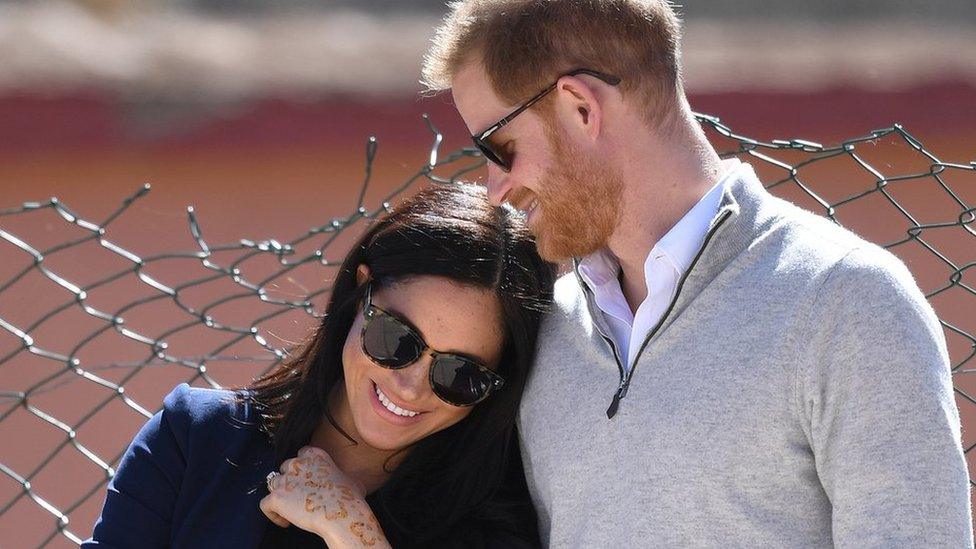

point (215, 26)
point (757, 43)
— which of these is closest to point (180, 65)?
point (215, 26)

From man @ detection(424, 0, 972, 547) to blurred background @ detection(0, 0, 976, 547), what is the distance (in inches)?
76.1

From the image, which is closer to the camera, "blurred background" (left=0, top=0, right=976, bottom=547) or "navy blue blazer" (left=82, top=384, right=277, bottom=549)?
"navy blue blazer" (left=82, top=384, right=277, bottom=549)

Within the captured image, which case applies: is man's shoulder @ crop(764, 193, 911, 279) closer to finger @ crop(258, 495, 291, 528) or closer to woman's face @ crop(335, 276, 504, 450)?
woman's face @ crop(335, 276, 504, 450)

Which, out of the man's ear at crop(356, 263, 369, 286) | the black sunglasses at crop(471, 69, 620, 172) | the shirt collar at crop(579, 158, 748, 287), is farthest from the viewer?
the man's ear at crop(356, 263, 369, 286)

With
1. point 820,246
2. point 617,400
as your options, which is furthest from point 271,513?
point 820,246

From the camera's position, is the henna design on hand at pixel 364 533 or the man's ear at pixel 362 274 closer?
the henna design on hand at pixel 364 533

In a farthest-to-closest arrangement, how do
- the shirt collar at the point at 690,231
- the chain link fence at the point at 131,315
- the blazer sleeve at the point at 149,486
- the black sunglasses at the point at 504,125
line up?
the chain link fence at the point at 131,315, the blazer sleeve at the point at 149,486, the black sunglasses at the point at 504,125, the shirt collar at the point at 690,231

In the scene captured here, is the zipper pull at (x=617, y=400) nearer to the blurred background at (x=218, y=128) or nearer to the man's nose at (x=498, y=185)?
the man's nose at (x=498, y=185)

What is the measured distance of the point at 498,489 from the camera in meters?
2.33

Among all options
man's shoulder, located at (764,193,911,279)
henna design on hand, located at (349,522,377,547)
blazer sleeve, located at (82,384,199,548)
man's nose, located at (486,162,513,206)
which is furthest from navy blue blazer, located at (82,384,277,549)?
man's shoulder, located at (764,193,911,279)

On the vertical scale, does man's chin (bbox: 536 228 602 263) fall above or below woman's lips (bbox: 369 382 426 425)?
above

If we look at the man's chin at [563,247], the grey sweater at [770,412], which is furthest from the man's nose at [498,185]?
the grey sweater at [770,412]

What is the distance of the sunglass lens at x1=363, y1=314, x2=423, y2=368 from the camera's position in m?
2.20

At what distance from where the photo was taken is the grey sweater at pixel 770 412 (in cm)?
170
